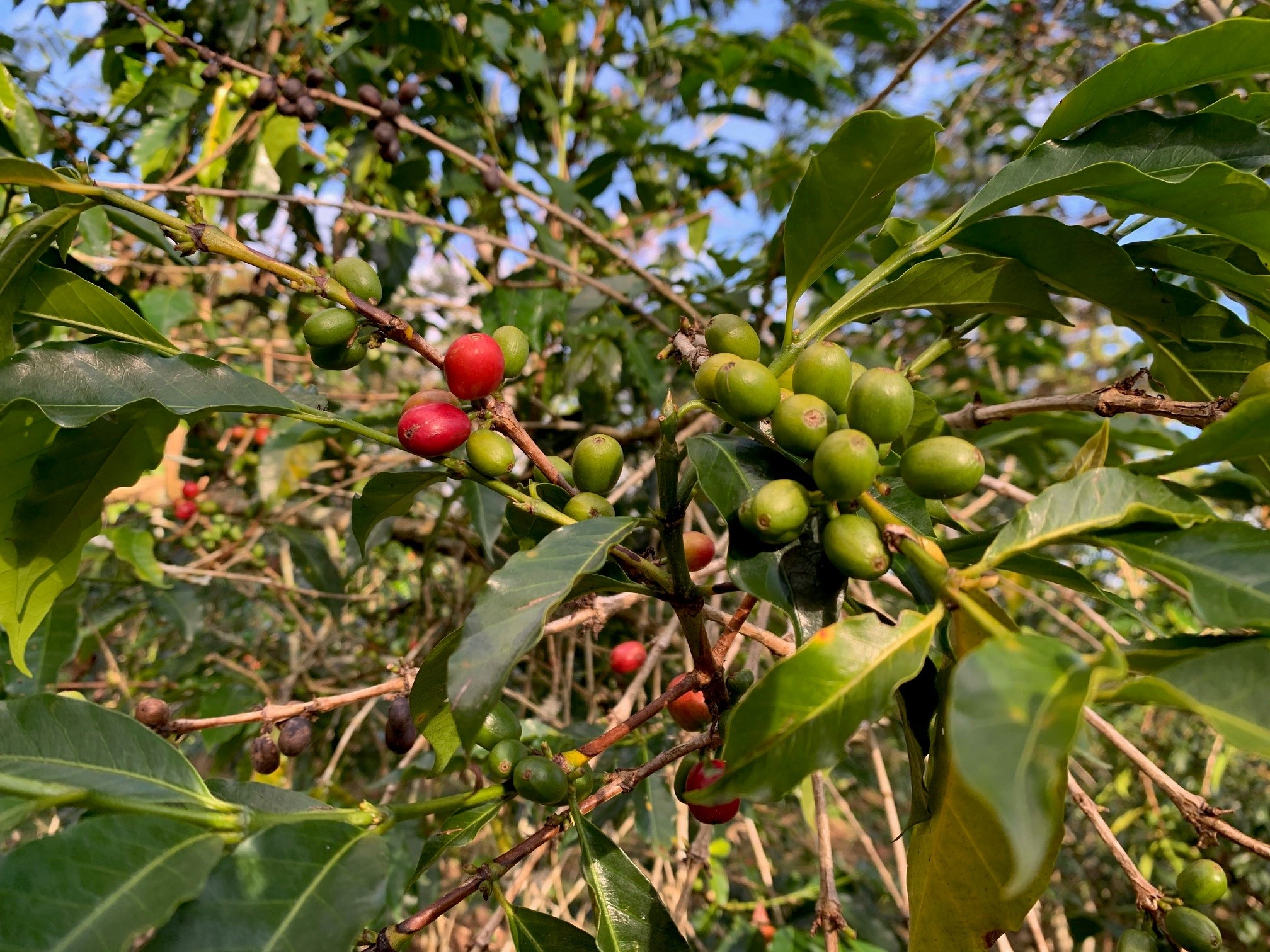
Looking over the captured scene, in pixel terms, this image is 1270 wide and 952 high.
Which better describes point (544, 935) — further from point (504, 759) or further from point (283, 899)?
point (283, 899)

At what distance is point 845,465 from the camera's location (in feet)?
2.01

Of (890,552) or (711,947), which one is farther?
(711,947)

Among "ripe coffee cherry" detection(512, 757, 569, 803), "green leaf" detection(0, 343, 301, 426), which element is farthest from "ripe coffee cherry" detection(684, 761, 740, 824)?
"green leaf" detection(0, 343, 301, 426)

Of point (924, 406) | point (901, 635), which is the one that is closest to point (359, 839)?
point (901, 635)

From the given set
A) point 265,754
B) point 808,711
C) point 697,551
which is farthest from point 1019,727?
point 265,754

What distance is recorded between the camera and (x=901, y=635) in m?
0.57

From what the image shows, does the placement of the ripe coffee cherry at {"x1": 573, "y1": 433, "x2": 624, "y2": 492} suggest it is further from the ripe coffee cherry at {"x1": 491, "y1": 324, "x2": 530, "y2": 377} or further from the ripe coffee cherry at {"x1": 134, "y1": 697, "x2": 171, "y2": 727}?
the ripe coffee cherry at {"x1": 134, "y1": 697, "x2": 171, "y2": 727}

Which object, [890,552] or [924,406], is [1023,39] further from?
[890,552]

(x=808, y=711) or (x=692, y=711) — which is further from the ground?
(x=808, y=711)

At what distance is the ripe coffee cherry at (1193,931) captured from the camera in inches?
34.3

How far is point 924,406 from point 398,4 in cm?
211

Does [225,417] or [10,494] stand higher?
[10,494]

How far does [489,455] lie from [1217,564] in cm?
66

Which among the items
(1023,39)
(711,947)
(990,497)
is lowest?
(711,947)
